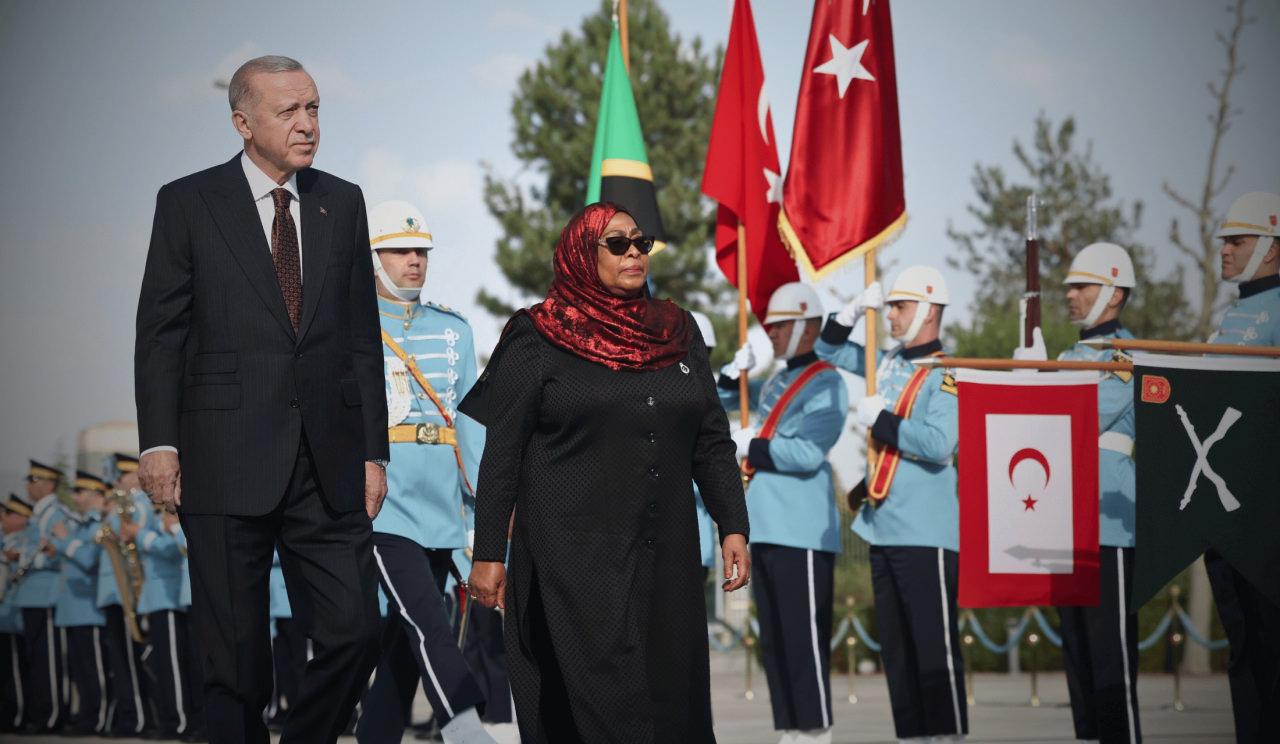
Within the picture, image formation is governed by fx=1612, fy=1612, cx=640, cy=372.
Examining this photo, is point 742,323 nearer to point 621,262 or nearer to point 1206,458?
point 1206,458

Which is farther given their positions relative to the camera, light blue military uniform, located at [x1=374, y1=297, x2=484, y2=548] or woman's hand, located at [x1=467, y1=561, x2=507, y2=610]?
light blue military uniform, located at [x1=374, y1=297, x2=484, y2=548]

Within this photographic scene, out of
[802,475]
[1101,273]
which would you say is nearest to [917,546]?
[802,475]

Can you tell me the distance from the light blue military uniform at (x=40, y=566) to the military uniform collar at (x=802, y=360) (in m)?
8.32

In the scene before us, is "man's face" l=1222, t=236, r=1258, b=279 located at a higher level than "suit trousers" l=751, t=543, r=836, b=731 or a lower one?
higher

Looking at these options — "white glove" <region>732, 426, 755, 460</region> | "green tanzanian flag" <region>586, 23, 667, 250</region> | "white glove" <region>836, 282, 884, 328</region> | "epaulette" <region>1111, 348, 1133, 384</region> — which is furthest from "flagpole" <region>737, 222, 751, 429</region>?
"epaulette" <region>1111, 348, 1133, 384</region>

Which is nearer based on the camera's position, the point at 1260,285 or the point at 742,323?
the point at 1260,285

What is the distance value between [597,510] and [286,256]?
140cm

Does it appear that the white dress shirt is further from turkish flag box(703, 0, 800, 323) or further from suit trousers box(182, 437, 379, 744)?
turkish flag box(703, 0, 800, 323)

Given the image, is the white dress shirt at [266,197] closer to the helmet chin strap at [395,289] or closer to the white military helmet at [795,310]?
the helmet chin strap at [395,289]

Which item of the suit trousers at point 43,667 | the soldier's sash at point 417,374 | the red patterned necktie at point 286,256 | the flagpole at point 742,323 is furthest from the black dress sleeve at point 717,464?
the suit trousers at point 43,667

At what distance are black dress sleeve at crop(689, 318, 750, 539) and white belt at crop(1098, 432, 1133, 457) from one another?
330cm

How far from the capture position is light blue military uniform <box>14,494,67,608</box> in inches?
569

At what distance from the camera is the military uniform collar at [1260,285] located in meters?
7.49

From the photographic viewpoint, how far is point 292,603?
5551 millimetres
